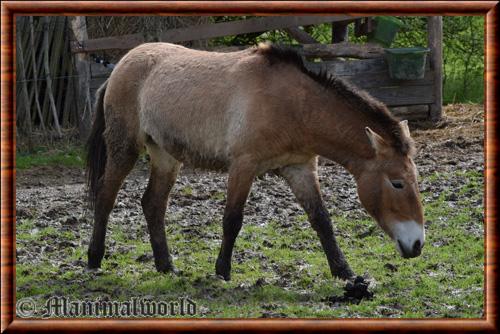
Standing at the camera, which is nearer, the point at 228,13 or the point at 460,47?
the point at 228,13

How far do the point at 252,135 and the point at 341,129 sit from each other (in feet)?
2.33

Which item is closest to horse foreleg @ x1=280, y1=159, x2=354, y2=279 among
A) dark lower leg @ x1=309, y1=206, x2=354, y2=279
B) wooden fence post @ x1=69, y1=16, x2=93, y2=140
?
dark lower leg @ x1=309, y1=206, x2=354, y2=279

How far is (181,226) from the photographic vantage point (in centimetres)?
895

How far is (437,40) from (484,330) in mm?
9167

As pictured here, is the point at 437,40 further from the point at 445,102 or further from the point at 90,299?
the point at 90,299

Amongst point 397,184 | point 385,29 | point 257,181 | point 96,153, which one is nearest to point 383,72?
point 385,29

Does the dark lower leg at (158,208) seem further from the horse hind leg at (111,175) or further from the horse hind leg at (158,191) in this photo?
the horse hind leg at (111,175)

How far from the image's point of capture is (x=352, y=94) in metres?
6.96

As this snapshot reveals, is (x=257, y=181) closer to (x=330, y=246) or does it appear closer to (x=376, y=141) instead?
(x=330, y=246)

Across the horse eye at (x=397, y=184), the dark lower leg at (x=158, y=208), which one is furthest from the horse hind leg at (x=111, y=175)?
the horse eye at (x=397, y=184)

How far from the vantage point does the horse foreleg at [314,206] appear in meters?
7.14

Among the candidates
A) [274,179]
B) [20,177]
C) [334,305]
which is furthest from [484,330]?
[20,177]

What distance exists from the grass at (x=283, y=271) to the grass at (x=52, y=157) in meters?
3.27

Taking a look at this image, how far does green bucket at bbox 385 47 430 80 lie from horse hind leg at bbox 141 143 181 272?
6376 millimetres
